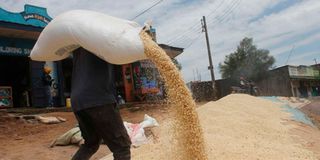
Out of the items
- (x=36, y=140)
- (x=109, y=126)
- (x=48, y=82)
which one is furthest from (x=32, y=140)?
(x=48, y=82)

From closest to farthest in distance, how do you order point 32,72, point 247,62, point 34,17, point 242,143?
point 242,143, point 34,17, point 32,72, point 247,62

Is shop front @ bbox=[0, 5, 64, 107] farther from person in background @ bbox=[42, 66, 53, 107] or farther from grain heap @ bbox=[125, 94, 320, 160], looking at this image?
grain heap @ bbox=[125, 94, 320, 160]

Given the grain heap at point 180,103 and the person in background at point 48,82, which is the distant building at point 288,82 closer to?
the person in background at point 48,82

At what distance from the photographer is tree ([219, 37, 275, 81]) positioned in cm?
3164

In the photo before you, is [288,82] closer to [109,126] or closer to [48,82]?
[48,82]

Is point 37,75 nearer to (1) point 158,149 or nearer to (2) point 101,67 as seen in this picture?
(1) point 158,149

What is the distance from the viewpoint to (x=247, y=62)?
3441 centimetres

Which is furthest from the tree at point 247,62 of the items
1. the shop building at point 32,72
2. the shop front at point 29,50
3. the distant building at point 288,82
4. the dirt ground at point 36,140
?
the dirt ground at point 36,140

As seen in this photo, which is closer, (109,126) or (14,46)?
(109,126)

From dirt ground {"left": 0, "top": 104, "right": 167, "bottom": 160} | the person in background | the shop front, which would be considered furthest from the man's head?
dirt ground {"left": 0, "top": 104, "right": 167, "bottom": 160}

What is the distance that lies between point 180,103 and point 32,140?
4.10 metres

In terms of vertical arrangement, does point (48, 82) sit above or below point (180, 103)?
above

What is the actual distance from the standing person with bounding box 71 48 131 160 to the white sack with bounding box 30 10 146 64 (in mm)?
103

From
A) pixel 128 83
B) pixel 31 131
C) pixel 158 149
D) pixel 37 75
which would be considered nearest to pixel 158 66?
pixel 158 149
